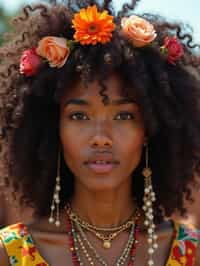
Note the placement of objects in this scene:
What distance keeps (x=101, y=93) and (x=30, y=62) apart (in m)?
0.35

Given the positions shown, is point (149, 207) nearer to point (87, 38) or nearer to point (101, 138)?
point (101, 138)

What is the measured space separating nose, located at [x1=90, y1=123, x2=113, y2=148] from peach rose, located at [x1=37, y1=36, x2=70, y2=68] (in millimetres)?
333

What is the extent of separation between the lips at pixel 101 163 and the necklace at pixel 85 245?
403 millimetres

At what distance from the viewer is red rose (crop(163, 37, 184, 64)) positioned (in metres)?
4.04

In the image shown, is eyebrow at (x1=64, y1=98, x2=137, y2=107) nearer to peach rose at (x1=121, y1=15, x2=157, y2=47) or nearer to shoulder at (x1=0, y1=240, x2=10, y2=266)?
peach rose at (x1=121, y1=15, x2=157, y2=47)

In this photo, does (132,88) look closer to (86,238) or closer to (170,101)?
(170,101)

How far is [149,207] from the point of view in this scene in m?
4.17

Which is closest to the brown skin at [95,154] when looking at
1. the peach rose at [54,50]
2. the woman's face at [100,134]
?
the woman's face at [100,134]

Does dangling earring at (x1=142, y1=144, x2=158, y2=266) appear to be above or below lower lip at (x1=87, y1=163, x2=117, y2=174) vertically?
below

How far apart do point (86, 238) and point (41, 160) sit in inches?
16.2

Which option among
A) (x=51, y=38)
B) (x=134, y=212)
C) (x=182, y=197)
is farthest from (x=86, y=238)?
(x=51, y=38)

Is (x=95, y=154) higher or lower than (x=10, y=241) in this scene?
higher

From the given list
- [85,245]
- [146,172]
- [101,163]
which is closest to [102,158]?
[101,163]

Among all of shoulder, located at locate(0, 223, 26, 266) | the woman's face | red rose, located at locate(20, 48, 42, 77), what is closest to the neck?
the woman's face
